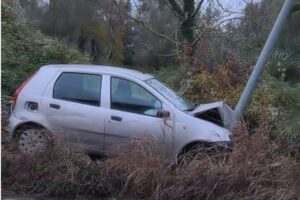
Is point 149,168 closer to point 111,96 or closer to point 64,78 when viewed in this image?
point 111,96

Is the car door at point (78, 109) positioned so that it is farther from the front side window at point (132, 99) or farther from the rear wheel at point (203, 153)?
the rear wheel at point (203, 153)

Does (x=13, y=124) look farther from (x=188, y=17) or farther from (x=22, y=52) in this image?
Result: (x=188, y=17)

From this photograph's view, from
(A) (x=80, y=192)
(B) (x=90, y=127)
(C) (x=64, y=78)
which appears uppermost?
(C) (x=64, y=78)

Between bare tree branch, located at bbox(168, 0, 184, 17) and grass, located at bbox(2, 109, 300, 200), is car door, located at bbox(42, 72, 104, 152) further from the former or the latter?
bare tree branch, located at bbox(168, 0, 184, 17)

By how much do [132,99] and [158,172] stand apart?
1927 millimetres

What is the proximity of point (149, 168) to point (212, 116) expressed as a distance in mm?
1991

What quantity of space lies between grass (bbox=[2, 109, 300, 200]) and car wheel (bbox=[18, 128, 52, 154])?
229mm

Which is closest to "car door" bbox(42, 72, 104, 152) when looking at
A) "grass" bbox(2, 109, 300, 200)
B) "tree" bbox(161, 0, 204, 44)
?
"grass" bbox(2, 109, 300, 200)

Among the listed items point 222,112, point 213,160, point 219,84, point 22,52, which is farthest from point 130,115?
point 22,52

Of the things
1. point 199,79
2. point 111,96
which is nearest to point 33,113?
point 111,96

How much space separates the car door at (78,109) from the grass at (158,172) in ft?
3.19

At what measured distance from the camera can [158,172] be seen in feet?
25.5

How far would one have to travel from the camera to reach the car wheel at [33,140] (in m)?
8.48

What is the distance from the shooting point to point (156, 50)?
42250 millimetres
